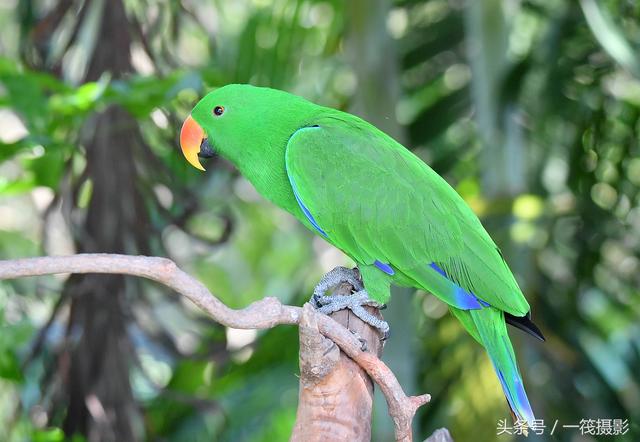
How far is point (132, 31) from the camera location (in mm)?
2457

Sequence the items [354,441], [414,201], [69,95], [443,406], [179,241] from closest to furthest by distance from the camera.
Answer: [354,441] < [414,201] < [69,95] < [443,406] < [179,241]

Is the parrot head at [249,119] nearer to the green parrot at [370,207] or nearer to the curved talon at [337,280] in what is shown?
the green parrot at [370,207]

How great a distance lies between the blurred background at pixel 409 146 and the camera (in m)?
2.43

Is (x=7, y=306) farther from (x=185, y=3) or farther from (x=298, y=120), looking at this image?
(x=298, y=120)

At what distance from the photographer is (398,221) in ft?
5.29

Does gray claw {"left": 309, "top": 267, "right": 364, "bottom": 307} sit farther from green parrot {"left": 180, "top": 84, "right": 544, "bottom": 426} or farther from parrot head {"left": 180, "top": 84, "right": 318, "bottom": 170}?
parrot head {"left": 180, "top": 84, "right": 318, "bottom": 170}

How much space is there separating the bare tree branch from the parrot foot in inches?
5.5

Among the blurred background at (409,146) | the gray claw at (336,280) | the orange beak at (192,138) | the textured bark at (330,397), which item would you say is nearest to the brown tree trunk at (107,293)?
the blurred background at (409,146)

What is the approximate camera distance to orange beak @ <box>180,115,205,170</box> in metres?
1.75

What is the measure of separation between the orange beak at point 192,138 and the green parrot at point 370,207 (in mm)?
31

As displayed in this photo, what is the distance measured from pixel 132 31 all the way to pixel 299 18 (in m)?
0.51

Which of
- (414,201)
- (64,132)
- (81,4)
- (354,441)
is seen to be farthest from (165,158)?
(354,441)

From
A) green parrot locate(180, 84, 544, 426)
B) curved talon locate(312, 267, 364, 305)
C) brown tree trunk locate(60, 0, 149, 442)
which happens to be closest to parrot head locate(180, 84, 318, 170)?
green parrot locate(180, 84, 544, 426)

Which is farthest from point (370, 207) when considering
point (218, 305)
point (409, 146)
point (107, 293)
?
point (409, 146)
